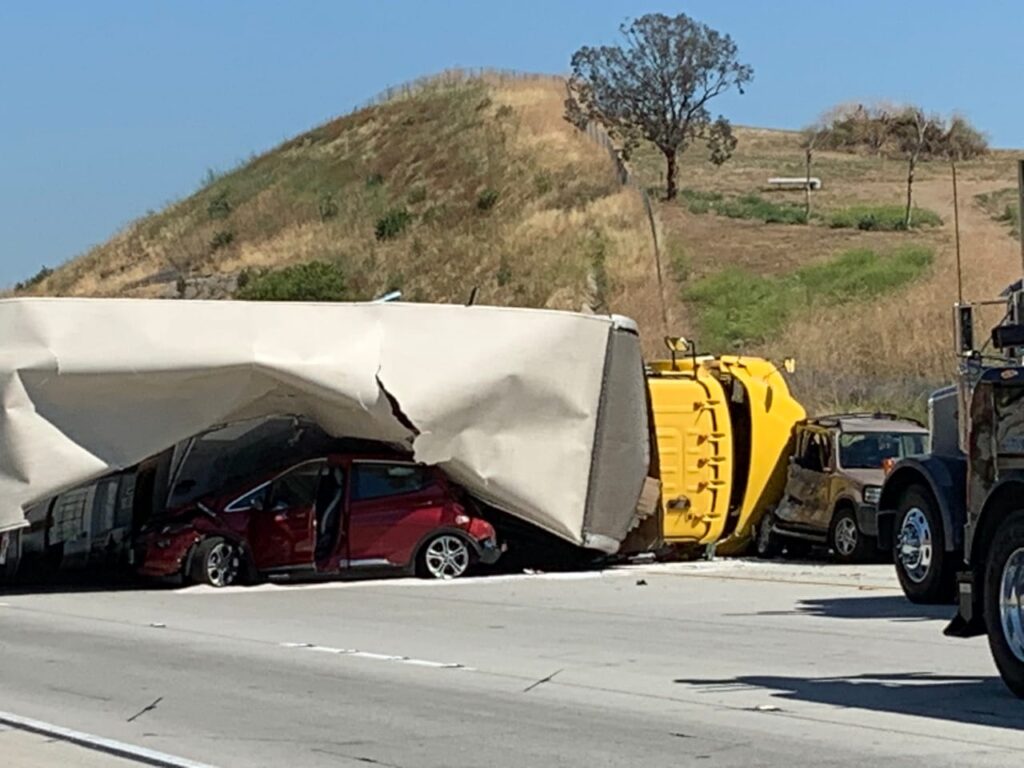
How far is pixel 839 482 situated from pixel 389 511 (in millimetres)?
5481

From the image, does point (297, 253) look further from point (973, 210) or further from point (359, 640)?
point (359, 640)

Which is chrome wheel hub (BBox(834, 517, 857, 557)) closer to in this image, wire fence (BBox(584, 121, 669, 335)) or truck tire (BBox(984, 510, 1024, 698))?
truck tire (BBox(984, 510, 1024, 698))

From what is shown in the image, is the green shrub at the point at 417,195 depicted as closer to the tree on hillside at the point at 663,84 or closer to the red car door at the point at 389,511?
the tree on hillside at the point at 663,84

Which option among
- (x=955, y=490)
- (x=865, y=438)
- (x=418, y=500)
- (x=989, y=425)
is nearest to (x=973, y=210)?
(x=865, y=438)

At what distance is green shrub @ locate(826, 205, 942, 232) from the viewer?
180 feet

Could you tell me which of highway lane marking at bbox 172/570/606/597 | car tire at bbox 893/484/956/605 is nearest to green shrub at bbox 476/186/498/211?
highway lane marking at bbox 172/570/606/597

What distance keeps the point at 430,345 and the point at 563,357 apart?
1.69m

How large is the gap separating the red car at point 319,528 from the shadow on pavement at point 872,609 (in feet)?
16.3

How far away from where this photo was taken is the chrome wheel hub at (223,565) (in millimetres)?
20953

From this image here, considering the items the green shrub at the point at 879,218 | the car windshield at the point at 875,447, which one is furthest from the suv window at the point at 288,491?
the green shrub at the point at 879,218

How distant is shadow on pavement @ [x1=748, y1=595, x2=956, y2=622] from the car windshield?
454cm

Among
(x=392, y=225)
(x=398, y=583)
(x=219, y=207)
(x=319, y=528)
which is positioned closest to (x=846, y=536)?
(x=398, y=583)

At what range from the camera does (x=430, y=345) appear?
21.5m

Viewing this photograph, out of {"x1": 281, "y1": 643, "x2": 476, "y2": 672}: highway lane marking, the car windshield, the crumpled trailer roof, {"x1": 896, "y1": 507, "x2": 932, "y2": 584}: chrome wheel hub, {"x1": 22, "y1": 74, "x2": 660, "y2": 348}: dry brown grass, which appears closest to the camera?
{"x1": 281, "y1": 643, "x2": 476, "y2": 672}: highway lane marking
